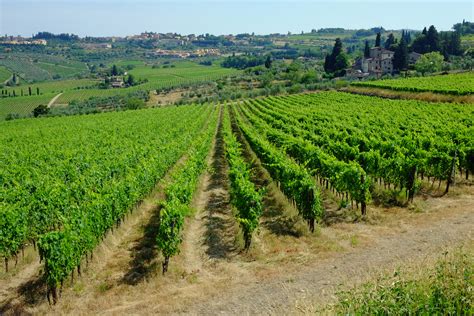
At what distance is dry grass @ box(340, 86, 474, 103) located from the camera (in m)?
50.3

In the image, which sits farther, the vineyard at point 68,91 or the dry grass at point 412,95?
the vineyard at point 68,91

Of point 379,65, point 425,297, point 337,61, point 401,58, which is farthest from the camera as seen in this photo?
point 337,61

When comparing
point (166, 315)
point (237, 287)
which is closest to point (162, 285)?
point (166, 315)

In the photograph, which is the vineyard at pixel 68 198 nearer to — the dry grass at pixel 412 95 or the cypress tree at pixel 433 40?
the dry grass at pixel 412 95

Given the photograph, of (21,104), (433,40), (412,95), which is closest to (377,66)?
(433,40)

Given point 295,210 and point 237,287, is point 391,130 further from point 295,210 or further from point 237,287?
point 237,287

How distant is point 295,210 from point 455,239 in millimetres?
6946

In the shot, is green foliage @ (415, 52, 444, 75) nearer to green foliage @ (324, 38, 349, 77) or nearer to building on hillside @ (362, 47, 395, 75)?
building on hillside @ (362, 47, 395, 75)

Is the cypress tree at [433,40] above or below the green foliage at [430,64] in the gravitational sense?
above

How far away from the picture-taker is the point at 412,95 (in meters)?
59.9

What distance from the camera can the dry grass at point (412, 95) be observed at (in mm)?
50344

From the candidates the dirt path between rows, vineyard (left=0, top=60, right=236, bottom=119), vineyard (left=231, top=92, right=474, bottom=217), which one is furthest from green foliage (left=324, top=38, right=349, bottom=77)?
the dirt path between rows

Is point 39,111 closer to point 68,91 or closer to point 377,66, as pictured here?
point 68,91

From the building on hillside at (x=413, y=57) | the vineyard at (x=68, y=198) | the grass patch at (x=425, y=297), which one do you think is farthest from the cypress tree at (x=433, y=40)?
the grass patch at (x=425, y=297)
